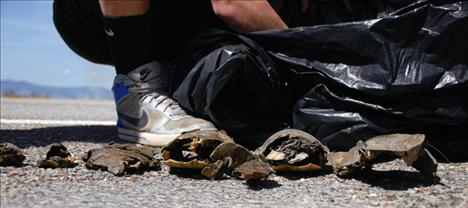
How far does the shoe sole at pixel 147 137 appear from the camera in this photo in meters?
2.11

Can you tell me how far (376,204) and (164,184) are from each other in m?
0.62

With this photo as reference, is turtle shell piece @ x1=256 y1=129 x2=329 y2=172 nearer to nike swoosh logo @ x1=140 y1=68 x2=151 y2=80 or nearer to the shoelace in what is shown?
the shoelace

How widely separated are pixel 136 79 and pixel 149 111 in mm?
219

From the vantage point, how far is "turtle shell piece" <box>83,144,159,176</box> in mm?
1529

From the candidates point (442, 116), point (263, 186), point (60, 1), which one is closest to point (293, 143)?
point (263, 186)

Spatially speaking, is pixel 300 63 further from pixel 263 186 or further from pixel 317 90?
pixel 263 186

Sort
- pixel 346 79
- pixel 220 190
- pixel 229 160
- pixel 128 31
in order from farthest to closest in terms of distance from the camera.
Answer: pixel 128 31 < pixel 346 79 < pixel 229 160 < pixel 220 190

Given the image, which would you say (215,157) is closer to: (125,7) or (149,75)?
(149,75)

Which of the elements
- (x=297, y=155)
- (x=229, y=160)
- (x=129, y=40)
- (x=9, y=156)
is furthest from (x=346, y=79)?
(x=9, y=156)

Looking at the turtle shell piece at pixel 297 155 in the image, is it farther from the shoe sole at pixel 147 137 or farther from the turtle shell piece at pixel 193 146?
the shoe sole at pixel 147 137

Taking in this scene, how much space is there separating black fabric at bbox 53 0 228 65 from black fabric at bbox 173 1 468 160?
30 centimetres

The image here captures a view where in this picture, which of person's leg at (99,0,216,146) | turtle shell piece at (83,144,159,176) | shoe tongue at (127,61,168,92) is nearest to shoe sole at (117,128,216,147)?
person's leg at (99,0,216,146)

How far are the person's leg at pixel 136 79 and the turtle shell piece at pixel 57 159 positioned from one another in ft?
1.81

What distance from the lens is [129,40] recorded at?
7.61 ft
